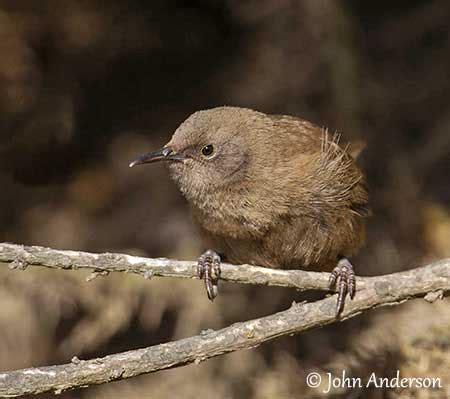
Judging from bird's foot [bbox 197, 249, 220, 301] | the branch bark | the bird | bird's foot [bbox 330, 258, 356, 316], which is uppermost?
the bird

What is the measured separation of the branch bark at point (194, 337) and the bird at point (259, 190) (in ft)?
0.96

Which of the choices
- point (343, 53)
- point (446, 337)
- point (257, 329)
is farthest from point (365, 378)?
point (343, 53)

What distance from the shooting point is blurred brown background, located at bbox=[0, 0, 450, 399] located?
4.97 m

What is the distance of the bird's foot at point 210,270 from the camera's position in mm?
3809

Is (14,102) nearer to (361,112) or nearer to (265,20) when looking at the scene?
(265,20)

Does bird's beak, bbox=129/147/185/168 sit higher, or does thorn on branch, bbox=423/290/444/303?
bird's beak, bbox=129/147/185/168

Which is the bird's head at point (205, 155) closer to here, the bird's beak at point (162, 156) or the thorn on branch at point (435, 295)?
the bird's beak at point (162, 156)

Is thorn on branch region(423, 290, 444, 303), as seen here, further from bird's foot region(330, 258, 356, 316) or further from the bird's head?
the bird's head

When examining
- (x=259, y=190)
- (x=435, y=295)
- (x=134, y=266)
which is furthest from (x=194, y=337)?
(x=435, y=295)

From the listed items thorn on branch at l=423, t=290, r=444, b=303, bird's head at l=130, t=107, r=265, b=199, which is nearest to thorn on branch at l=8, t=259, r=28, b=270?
bird's head at l=130, t=107, r=265, b=199

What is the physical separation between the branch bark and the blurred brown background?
116cm

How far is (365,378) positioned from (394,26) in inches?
126

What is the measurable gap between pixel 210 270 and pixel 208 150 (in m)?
0.60

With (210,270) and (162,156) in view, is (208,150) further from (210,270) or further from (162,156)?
(210,270)
